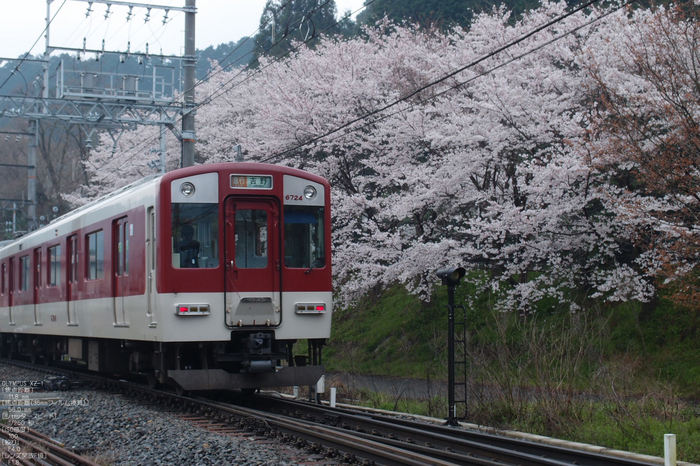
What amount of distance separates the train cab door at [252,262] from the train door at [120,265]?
1791mm

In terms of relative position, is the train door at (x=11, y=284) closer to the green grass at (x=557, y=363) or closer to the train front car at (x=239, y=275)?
the green grass at (x=557, y=363)

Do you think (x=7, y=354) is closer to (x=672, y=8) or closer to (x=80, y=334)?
(x=80, y=334)

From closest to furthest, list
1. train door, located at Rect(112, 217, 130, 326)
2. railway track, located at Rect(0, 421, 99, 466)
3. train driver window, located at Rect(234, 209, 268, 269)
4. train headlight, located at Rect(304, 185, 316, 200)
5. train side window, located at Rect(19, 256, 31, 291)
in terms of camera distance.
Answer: railway track, located at Rect(0, 421, 99, 466)
train driver window, located at Rect(234, 209, 268, 269)
train headlight, located at Rect(304, 185, 316, 200)
train door, located at Rect(112, 217, 130, 326)
train side window, located at Rect(19, 256, 31, 291)

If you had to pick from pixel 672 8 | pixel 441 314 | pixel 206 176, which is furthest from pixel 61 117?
pixel 672 8

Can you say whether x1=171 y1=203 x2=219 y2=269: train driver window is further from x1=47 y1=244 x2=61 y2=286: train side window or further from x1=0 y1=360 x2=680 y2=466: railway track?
x1=47 y1=244 x2=61 y2=286: train side window

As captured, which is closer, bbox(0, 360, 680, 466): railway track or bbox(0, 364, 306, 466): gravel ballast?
bbox(0, 360, 680, 466): railway track

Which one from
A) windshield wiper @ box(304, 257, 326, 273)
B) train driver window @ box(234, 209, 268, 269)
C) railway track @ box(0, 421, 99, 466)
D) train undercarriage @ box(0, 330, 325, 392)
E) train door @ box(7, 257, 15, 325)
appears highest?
train driver window @ box(234, 209, 268, 269)

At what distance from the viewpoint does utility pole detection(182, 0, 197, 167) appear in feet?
53.3

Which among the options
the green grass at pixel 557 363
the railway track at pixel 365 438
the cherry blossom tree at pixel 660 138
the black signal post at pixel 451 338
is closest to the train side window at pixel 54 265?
the railway track at pixel 365 438

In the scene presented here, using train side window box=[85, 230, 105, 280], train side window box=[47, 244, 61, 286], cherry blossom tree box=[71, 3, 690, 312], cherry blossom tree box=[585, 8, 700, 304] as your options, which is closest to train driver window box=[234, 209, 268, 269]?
train side window box=[85, 230, 105, 280]

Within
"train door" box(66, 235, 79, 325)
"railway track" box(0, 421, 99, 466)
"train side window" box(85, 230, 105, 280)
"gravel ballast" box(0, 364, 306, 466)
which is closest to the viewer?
"gravel ballast" box(0, 364, 306, 466)

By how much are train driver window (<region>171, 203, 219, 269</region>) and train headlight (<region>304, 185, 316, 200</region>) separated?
117cm

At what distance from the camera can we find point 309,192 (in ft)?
32.8

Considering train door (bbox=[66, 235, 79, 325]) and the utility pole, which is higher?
the utility pole
